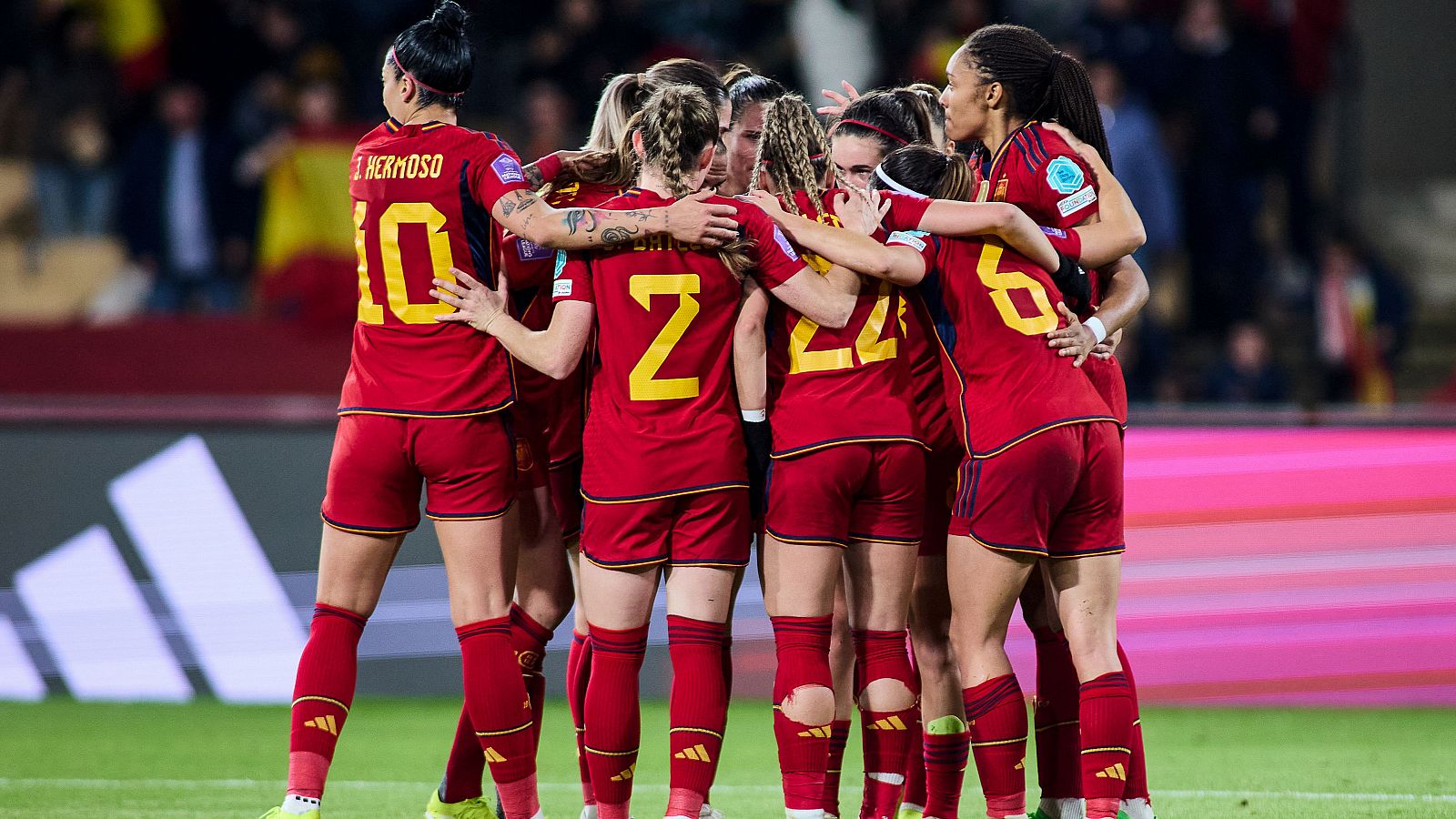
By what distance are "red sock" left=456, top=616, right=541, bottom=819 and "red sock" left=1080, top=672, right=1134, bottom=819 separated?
5.27 ft

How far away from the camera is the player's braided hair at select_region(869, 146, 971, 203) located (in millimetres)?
4867

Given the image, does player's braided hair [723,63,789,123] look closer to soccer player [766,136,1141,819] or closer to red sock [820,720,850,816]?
soccer player [766,136,1141,819]

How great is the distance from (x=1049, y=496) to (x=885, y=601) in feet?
2.00

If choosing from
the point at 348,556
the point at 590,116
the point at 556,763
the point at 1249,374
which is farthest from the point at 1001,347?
the point at 590,116

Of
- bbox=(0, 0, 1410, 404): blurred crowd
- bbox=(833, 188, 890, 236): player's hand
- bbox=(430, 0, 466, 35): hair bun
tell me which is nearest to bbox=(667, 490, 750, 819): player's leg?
bbox=(833, 188, 890, 236): player's hand

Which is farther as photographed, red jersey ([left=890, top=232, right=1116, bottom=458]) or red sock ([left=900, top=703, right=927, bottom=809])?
red sock ([left=900, top=703, right=927, bottom=809])

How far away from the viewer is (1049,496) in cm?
459

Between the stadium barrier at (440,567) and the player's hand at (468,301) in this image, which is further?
the stadium barrier at (440,567)

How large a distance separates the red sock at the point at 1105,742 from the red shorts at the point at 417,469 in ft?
5.82

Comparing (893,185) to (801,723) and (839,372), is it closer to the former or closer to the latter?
(839,372)

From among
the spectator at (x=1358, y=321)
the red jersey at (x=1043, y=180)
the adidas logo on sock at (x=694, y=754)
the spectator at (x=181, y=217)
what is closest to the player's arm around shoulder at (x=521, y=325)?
the adidas logo on sock at (x=694, y=754)

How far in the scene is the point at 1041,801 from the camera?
5238 millimetres

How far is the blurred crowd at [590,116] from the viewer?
436 inches

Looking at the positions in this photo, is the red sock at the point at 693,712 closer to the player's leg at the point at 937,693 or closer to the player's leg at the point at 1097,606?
the player's leg at the point at 937,693
